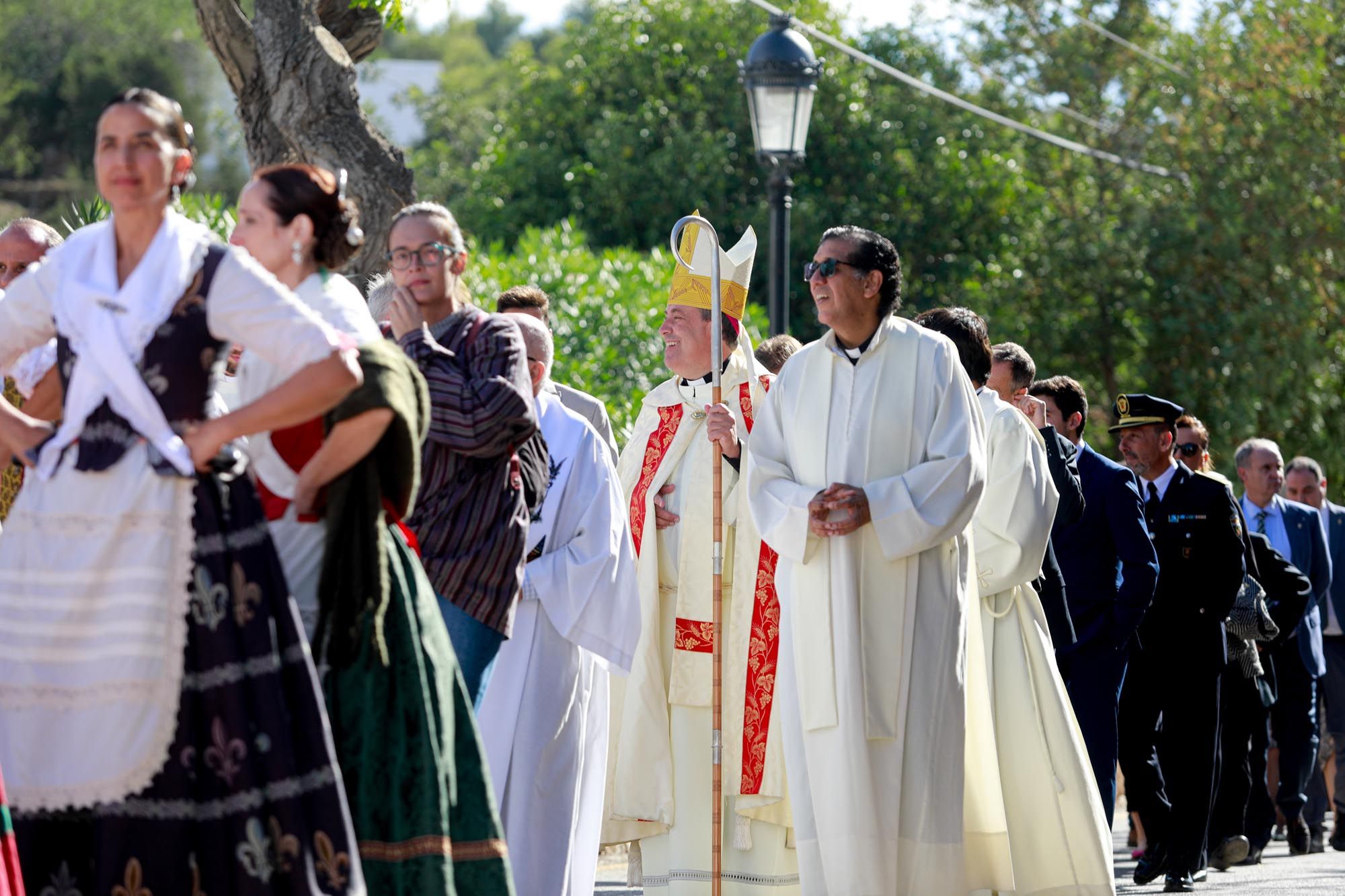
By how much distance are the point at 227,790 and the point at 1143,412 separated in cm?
651

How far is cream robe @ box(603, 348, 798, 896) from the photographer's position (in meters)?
7.86

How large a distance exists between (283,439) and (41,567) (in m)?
0.69

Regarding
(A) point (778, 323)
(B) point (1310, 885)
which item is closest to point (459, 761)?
(B) point (1310, 885)

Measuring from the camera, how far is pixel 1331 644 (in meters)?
12.7

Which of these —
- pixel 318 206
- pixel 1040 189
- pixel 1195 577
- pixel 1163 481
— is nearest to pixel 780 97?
pixel 1163 481

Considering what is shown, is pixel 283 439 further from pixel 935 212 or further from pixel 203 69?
pixel 203 69

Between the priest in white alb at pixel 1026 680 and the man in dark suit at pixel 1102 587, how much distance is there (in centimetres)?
103

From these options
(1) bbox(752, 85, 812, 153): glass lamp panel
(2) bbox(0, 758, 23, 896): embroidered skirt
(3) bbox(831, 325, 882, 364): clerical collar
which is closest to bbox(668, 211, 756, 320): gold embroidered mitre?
(3) bbox(831, 325, 882, 364): clerical collar

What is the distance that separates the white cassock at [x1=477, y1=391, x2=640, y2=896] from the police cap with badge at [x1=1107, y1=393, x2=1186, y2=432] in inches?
143

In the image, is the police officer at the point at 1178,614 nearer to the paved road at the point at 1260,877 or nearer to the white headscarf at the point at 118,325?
the paved road at the point at 1260,877

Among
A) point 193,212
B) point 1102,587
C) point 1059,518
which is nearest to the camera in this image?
point 1059,518

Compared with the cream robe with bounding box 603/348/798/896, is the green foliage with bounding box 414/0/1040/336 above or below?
above

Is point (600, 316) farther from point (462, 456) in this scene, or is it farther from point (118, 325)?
point (118, 325)

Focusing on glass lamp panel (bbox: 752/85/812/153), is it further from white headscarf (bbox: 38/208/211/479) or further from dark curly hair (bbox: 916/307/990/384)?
white headscarf (bbox: 38/208/211/479)
